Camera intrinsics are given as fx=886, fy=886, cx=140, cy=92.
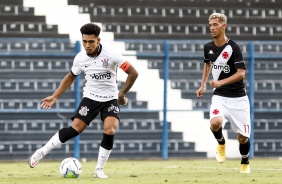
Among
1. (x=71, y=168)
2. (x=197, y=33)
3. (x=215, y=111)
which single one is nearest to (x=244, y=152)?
(x=215, y=111)

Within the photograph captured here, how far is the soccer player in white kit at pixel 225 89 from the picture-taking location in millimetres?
11055

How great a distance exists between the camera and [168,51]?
1733 centimetres

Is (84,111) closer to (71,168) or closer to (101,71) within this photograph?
(101,71)

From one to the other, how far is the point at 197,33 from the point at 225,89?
311 inches

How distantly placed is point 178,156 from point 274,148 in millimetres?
2095

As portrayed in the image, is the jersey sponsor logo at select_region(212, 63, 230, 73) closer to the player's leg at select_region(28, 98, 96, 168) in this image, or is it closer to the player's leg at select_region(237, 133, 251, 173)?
the player's leg at select_region(237, 133, 251, 173)

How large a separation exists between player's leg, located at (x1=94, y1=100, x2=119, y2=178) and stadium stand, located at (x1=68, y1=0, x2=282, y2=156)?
6658 mm

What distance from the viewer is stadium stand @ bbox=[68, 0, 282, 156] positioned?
17438 mm

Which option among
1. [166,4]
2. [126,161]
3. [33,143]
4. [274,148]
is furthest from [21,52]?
[274,148]

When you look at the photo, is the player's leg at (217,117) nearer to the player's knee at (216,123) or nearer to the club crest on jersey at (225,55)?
the player's knee at (216,123)

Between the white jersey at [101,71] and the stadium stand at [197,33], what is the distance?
652 cm

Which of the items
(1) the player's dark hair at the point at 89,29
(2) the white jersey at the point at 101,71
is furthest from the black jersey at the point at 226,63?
(1) the player's dark hair at the point at 89,29

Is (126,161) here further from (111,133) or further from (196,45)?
(111,133)

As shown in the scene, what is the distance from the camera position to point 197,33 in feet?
62.6
